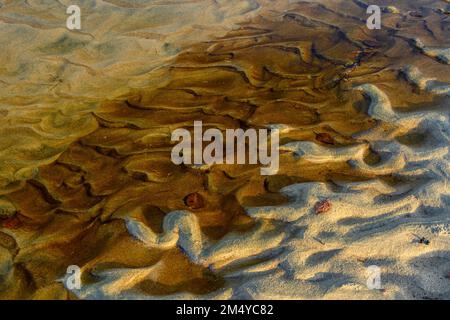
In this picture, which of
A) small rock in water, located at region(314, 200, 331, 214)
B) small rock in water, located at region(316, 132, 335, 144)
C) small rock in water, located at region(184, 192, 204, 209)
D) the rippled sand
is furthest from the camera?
small rock in water, located at region(316, 132, 335, 144)

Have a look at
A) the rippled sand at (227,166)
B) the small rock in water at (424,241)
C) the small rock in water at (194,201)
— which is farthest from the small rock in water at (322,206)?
the small rock in water at (194,201)

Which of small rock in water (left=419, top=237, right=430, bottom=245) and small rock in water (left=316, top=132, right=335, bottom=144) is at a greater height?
small rock in water (left=316, top=132, right=335, bottom=144)

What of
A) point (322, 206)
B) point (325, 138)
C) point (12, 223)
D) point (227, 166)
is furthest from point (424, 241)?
point (12, 223)

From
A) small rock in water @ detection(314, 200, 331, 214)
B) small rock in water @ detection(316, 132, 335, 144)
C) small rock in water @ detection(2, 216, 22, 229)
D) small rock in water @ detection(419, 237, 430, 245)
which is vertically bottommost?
small rock in water @ detection(419, 237, 430, 245)

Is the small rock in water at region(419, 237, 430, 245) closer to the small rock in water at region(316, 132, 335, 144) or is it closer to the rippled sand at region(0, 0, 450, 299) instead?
the rippled sand at region(0, 0, 450, 299)

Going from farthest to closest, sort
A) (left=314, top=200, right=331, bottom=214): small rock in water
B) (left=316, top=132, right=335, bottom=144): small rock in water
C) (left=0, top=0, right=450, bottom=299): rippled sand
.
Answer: (left=316, top=132, right=335, bottom=144): small rock in water
(left=314, top=200, right=331, bottom=214): small rock in water
(left=0, top=0, right=450, bottom=299): rippled sand

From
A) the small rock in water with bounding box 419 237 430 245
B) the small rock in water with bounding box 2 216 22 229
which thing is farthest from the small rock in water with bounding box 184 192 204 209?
the small rock in water with bounding box 419 237 430 245

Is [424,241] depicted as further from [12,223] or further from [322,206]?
[12,223]
